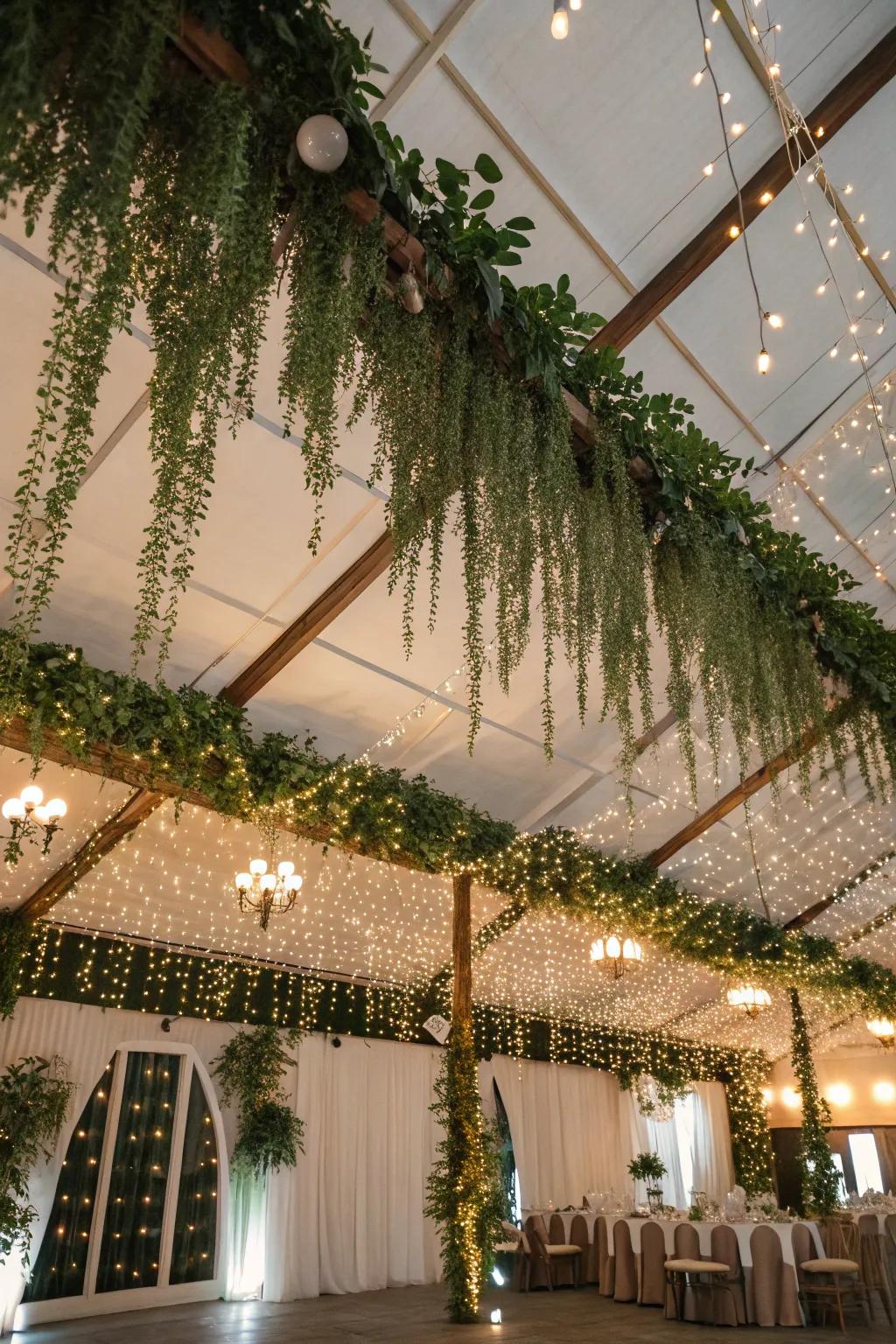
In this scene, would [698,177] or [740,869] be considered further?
[740,869]

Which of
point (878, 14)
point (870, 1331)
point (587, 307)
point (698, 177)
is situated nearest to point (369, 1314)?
point (870, 1331)

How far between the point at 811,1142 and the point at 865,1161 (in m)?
4.24

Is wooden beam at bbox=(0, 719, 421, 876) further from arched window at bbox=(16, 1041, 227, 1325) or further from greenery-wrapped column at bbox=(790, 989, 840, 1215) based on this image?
greenery-wrapped column at bbox=(790, 989, 840, 1215)

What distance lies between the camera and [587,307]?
4383mm

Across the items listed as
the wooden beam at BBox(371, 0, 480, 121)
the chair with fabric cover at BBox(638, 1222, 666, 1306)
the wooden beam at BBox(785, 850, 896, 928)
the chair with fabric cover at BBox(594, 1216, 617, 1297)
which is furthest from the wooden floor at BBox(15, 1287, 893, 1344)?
the wooden beam at BBox(371, 0, 480, 121)

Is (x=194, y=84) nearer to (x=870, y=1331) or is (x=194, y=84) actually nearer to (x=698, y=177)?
(x=698, y=177)

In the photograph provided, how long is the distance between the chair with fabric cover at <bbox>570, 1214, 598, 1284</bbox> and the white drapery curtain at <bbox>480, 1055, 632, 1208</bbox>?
3.51ft

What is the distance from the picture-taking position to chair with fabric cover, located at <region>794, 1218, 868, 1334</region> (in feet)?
23.7

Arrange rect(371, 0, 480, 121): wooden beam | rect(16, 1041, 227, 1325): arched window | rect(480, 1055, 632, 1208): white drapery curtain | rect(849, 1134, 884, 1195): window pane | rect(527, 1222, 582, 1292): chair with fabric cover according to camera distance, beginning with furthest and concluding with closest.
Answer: rect(849, 1134, 884, 1195): window pane < rect(480, 1055, 632, 1208): white drapery curtain < rect(527, 1222, 582, 1292): chair with fabric cover < rect(16, 1041, 227, 1325): arched window < rect(371, 0, 480, 121): wooden beam

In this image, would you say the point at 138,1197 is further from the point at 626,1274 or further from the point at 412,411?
the point at 412,411

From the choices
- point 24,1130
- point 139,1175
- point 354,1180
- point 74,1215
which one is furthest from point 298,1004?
point 24,1130

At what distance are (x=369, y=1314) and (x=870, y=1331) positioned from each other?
3832 mm

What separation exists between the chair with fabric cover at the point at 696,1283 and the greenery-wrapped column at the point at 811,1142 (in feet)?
10.2

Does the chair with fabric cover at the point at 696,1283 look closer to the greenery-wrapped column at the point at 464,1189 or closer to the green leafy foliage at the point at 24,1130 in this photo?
the greenery-wrapped column at the point at 464,1189
